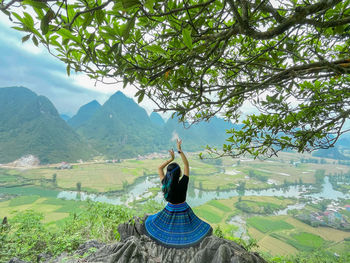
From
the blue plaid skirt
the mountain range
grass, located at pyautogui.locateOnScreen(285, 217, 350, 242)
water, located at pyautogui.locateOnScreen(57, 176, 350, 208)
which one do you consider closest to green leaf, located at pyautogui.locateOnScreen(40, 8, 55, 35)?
the blue plaid skirt

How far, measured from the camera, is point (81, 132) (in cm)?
7625

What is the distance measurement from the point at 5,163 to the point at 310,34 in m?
60.0

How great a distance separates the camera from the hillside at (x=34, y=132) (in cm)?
4750

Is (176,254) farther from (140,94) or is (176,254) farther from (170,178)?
(140,94)

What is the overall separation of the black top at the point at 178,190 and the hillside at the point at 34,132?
180 feet

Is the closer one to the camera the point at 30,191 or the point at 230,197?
the point at 30,191

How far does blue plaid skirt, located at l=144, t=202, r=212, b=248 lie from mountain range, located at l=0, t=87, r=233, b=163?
36.5 metres

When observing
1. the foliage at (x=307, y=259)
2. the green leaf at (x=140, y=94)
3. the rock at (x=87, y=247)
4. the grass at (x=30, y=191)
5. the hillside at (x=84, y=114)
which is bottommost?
the grass at (x=30, y=191)

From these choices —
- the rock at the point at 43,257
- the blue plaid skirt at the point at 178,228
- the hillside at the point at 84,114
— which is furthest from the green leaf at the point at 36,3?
the hillside at the point at 84,114

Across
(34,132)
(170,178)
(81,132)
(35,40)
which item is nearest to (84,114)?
(81,132)

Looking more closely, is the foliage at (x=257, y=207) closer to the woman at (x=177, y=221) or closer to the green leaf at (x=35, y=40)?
the woman at (x=177, y=221)

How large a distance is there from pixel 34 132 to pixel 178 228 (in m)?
67.8

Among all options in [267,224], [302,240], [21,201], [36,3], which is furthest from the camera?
[21,201]

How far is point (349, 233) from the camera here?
22078 millimetres
